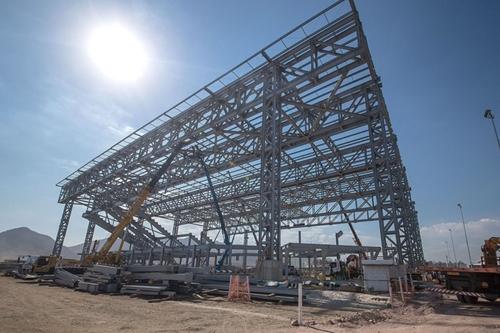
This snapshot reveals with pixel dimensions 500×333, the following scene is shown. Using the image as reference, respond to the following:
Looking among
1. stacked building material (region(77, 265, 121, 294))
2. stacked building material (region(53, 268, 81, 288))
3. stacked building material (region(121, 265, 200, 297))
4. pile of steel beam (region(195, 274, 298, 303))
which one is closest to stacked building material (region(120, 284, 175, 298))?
stacked building material (region(121, 265, 200, 297))

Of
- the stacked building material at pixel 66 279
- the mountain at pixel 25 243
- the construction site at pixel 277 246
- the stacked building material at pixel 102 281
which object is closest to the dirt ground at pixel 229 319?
the construction site at pixel 277 246

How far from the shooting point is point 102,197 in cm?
3684

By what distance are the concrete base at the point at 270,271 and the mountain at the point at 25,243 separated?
15313cm

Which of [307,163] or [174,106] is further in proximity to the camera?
[307,163]

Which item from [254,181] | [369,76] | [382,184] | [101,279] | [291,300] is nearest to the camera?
[291,300]

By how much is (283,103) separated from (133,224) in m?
27.3

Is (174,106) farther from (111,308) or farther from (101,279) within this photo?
(111,308)

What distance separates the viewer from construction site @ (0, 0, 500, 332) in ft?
25.3

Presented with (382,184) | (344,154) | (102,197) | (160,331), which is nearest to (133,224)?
(102,197)

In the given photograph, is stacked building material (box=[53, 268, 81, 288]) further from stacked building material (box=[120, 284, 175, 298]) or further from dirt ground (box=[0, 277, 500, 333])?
dirt ground (box=[0, 277, 500, 333])

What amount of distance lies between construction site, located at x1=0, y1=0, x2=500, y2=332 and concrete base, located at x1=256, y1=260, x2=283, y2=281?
0.06 metres

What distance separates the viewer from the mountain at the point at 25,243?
427ft

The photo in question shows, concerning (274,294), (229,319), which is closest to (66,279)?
(274,294)

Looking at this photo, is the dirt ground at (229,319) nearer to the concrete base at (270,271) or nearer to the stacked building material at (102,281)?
the concrete base at (270,271)
